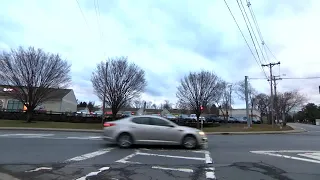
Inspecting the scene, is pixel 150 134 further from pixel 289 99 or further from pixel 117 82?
pixel 289 99

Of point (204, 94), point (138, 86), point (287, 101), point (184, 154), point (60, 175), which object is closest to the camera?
point (60, 175)

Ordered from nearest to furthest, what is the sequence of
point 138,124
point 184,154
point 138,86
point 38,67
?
point 184,154, point 138,124, point 38,67, point 138,86

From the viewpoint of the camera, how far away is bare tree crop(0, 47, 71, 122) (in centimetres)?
3934

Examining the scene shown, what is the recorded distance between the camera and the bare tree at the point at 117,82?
41.5m

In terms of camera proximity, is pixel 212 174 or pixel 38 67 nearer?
pixel 212 174

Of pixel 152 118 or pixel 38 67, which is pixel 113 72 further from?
pixel 152 118

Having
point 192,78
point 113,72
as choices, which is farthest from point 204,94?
point 113,72

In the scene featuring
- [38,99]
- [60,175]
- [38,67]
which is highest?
[38,67]

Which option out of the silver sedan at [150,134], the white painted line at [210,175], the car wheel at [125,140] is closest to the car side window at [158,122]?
the silver sedan at [150,134]

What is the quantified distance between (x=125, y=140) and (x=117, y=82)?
2829cm

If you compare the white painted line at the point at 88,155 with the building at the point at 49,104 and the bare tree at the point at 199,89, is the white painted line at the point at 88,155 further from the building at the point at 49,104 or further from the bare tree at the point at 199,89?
the building at the point at 49,104

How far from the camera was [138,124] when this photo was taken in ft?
46.0

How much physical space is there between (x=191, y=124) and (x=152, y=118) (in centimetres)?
3254

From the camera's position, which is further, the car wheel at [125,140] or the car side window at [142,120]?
the car side window at [142,120]
